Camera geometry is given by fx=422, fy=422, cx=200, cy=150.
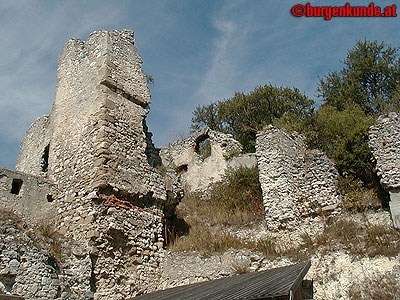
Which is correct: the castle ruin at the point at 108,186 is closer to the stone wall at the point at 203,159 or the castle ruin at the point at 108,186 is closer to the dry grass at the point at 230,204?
the dry grass at the point at 230,204

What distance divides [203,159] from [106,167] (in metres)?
10.4

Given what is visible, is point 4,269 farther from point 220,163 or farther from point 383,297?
point 220,163

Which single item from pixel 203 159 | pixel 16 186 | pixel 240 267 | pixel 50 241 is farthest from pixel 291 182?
pixel 203 159

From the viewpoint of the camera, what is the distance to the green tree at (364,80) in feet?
81.5

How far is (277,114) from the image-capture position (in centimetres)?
2748

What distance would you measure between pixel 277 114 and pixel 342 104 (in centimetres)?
444

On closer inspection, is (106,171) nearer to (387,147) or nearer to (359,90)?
(387,147)

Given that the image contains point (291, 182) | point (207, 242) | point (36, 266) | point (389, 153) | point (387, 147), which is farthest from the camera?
point (291, 182)

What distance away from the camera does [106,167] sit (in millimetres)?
11414

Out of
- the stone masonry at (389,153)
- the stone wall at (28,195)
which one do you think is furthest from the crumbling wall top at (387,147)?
the stone wall at (28,195)

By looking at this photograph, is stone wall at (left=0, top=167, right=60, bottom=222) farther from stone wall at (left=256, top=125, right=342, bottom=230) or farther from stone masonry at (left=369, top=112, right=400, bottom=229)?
stone masonry at (left=369, top=112, right=400, bottom=229)

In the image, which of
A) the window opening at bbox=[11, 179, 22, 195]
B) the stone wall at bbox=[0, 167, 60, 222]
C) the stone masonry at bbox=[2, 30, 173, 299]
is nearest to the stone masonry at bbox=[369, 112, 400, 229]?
the stone masonry at bbox=[2, 30, 173, 299]

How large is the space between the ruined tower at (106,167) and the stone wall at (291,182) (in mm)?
3389

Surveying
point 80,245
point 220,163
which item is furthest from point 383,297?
point 220,163
